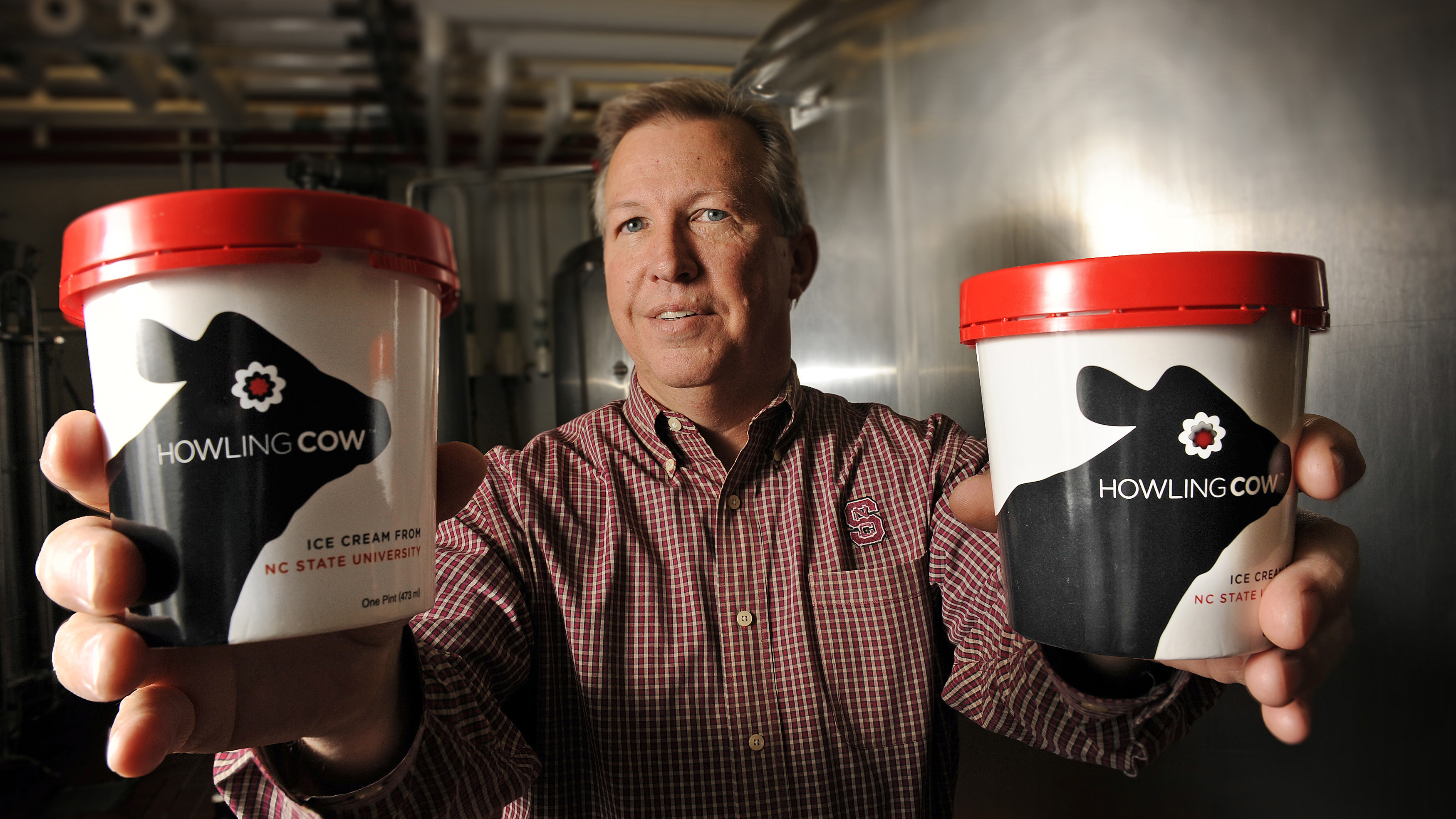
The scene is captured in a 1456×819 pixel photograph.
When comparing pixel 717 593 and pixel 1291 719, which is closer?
pixel 1291 719

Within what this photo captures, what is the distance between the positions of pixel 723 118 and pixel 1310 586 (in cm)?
89

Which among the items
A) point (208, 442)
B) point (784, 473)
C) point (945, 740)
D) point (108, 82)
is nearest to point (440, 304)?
point (208, 442)

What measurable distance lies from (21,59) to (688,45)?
40.2 inches

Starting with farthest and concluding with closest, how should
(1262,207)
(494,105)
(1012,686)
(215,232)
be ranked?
Result: (494,105)
(1262,207)
(1012,686)
(215,232)

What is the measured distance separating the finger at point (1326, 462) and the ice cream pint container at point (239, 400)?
0.53 meters

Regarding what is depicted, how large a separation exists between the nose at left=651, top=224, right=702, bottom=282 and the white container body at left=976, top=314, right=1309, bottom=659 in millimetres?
578

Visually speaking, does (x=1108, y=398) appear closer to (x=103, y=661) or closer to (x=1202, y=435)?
(x=1202, y=435)

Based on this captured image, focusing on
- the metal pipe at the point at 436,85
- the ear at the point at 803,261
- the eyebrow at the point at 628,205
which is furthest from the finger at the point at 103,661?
the metal pipe at the point at 436,85

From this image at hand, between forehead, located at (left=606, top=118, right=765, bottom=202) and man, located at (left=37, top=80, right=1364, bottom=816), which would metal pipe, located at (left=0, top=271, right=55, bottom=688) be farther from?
forehead, located at (left=606, top=118, right=765, bottom=202)

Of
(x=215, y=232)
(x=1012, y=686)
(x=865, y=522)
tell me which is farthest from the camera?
(x=865, y=522)

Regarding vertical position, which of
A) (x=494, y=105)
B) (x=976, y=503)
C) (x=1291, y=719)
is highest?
(x=494, y=105)

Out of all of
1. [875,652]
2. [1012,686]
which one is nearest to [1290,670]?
[1012,686]

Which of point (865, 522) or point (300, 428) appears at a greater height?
point (300, 428)

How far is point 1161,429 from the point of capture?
0.45 m
